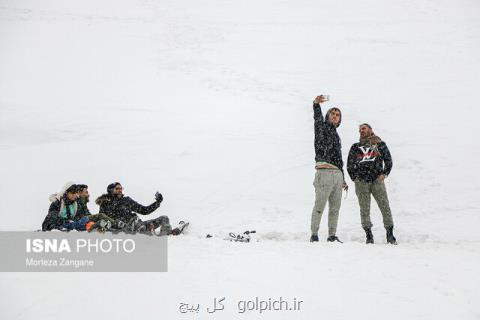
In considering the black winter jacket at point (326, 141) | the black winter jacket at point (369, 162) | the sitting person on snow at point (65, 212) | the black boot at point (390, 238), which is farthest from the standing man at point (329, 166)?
the sitting person on snow at point (65, 212)

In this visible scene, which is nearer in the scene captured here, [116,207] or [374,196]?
[374,196]

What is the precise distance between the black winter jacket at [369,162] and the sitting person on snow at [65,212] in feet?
14.3

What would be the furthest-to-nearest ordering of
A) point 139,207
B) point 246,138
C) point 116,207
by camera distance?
point 246,138, point 139,207, point 116,207

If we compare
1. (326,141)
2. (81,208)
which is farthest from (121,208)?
(326,141)

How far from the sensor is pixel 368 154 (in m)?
7.61

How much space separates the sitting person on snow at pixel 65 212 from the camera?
8156 mm

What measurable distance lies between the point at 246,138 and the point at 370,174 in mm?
9241

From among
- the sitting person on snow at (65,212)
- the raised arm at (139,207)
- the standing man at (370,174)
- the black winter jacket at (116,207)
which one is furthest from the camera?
the raised arm at (139,207)

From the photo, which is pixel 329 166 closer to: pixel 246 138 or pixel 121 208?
pixel 121 208

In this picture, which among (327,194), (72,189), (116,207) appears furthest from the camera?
(116,207)

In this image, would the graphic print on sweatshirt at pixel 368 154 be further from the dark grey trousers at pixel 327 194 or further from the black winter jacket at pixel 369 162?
the dark grey trousers at pixel 327 194

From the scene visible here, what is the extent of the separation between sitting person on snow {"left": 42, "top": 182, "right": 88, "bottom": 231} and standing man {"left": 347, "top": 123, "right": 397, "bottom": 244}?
438cm

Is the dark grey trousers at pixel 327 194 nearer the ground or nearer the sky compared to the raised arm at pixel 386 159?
nearer the ground

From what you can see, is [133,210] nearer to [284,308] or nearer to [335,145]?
[335,145]
